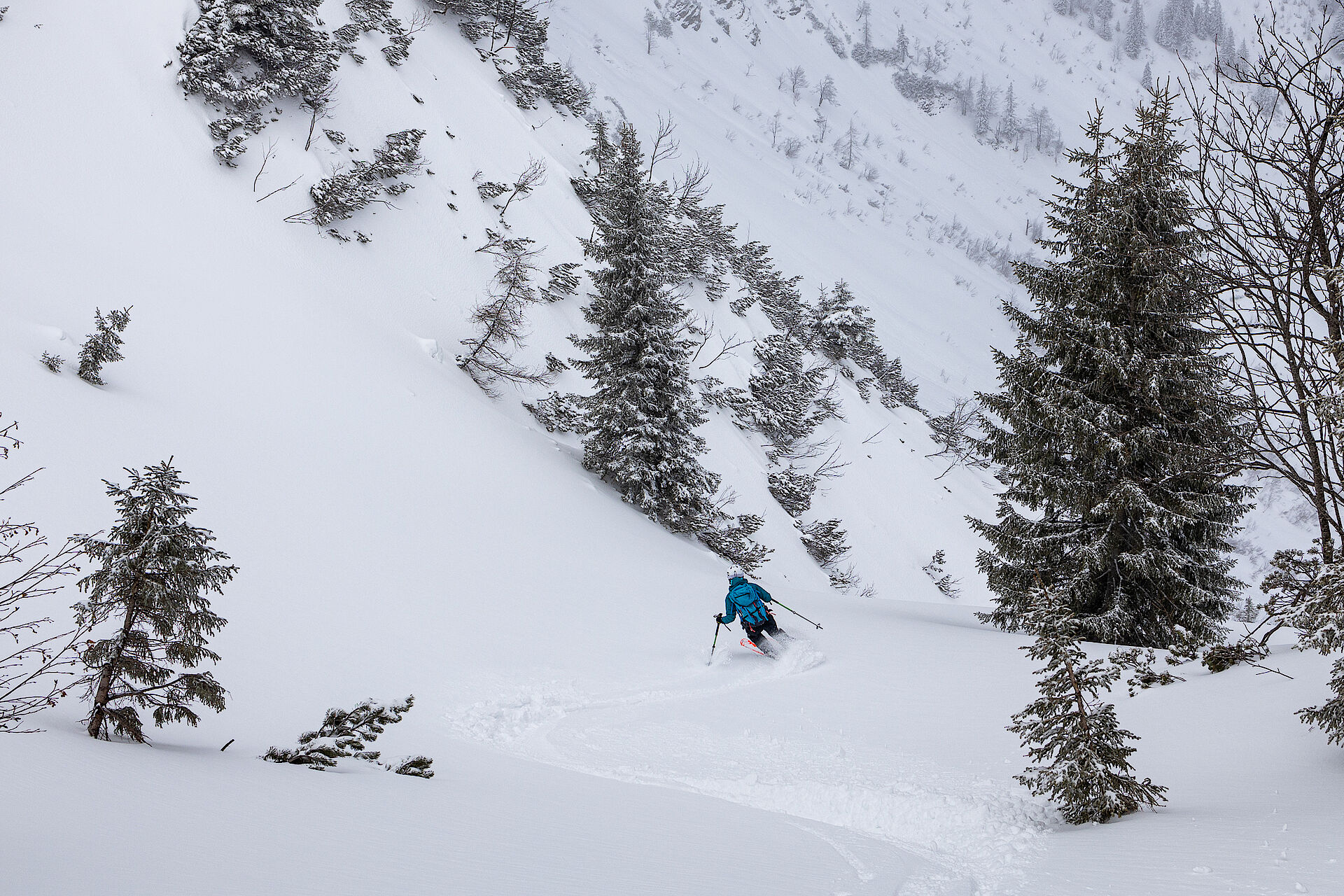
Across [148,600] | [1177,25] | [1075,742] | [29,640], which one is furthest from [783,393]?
[1177,25]

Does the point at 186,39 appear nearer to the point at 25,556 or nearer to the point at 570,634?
the point at 25,556

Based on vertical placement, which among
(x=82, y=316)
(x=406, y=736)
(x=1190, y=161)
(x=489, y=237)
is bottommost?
(x=406, y=736)

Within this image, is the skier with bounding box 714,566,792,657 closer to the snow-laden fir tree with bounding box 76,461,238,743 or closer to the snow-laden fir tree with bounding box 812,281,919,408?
the snow-laden fir tree with bounding box 76,461,238,743

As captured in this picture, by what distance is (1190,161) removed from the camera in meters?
87.4

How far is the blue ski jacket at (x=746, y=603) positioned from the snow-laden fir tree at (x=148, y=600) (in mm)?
7671

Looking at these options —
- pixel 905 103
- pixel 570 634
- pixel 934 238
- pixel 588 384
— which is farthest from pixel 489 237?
pixel 905 103

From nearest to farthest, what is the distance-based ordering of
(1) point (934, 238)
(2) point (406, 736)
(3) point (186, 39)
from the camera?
(2) point (406, 736)
(3) point (186, 39)
(1) point (934, 238)

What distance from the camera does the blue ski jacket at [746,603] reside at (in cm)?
1201

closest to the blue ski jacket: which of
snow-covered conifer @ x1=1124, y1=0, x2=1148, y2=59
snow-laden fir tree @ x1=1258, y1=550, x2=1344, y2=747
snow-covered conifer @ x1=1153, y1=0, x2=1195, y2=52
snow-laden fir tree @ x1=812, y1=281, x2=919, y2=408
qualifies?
snow-laden fir tree @ x1=1258, y1=550, x2=1344, y2=747

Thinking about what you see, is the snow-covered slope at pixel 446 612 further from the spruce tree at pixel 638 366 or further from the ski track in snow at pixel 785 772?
the spruce tree at pixel 638 366

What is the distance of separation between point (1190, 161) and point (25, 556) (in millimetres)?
108379

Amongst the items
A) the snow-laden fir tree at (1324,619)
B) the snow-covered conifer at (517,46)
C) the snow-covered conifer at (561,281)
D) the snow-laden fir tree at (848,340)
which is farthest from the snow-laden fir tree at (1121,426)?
the snow-covered conifer at (517,46)

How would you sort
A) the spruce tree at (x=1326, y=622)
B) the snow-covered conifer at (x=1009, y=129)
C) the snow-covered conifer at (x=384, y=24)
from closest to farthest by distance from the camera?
the spruce tree at (x=1326, y=622), the snow-covered conifer at (x=384, y=24), the snow-covered conifer at (x=1009, y=129)

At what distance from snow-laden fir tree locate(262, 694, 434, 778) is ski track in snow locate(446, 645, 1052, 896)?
189cm
